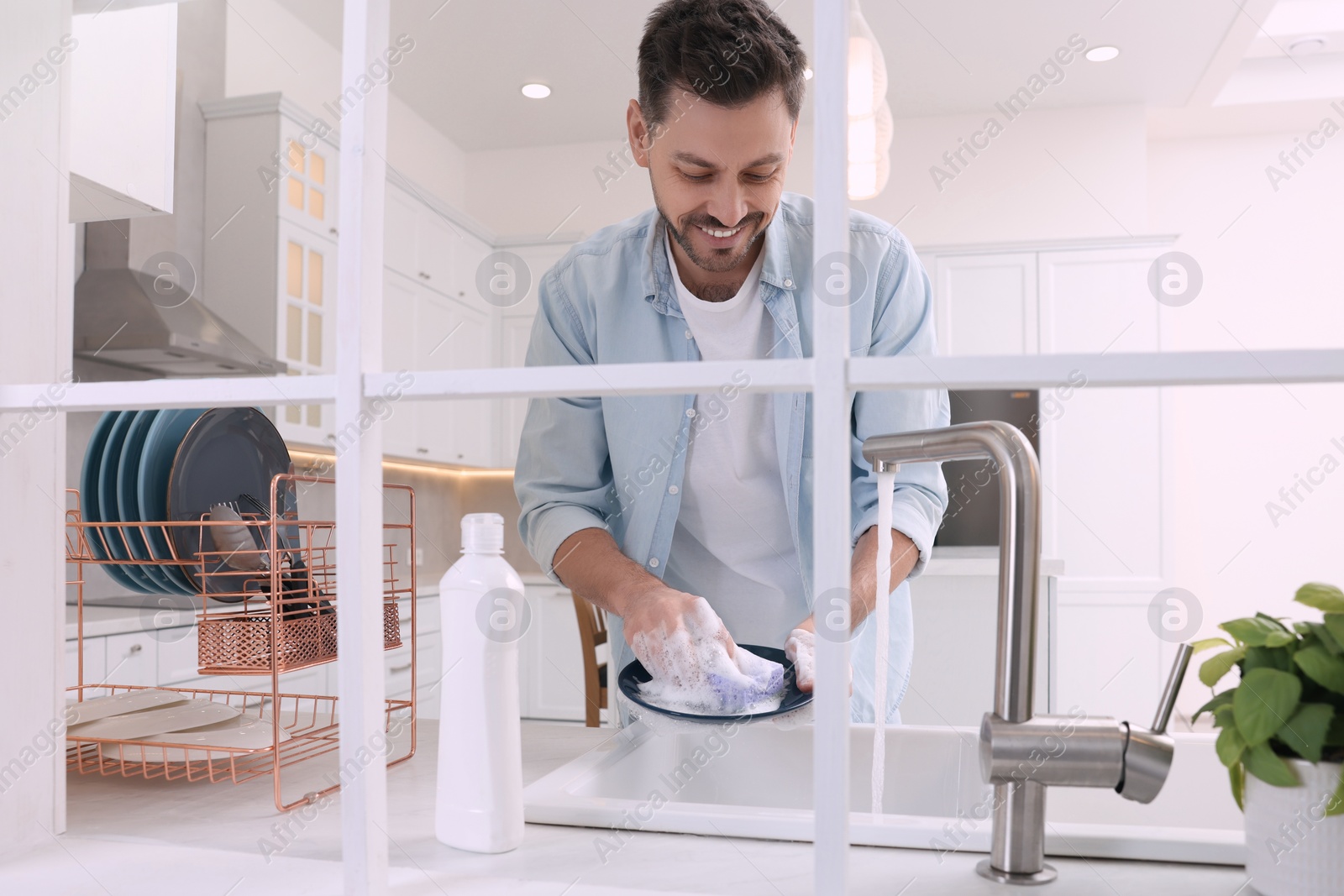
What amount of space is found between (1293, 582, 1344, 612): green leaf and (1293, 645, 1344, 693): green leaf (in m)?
0.02

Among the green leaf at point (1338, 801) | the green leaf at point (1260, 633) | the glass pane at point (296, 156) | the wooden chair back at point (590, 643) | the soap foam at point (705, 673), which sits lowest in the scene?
the wooden chair back at point (590, 643)

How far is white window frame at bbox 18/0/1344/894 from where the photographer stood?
1.45ft

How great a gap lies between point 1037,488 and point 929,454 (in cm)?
7

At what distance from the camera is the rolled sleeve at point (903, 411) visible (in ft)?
3.59

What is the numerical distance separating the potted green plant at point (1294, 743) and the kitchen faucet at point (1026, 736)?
0.15 feet

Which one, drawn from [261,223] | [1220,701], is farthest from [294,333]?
[1220,701]

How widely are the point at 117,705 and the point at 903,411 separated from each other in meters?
0.82

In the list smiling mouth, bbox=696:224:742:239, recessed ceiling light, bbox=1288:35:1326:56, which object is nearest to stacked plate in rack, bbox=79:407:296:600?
smiling mouth, bbox=696:224:742:239

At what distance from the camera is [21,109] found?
653 millimetres

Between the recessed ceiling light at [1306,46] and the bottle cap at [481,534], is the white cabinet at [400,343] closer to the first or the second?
the bottle cap at [481,534]

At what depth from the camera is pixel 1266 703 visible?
49cm

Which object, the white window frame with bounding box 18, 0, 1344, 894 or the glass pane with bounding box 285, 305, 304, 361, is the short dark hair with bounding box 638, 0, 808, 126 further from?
the glass pane with bounding box 285, 305, 304, 361

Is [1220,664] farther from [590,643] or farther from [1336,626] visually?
[590,643]

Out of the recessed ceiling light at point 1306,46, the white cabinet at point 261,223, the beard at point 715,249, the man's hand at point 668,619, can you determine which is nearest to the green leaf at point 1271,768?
the man's hand at point 668,619
